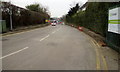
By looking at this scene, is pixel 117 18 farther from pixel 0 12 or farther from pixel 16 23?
pixel 16 23

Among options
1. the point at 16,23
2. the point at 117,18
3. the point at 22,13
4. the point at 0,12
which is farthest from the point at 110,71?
the point at 22,13

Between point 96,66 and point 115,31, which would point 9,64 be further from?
point 115,31

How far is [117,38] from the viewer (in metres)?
8.05

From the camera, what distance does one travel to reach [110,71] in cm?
497

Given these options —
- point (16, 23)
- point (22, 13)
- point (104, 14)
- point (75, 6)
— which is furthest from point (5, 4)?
point (75, 6)

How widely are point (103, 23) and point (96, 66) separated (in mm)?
7095

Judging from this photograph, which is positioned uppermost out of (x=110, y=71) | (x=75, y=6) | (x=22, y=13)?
(x=75, y=6)

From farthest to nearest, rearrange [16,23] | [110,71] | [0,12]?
[16,23] < [0,12] < [110,71]

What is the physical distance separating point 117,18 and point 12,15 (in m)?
18.7

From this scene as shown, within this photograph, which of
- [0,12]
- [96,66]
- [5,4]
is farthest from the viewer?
[5,4]

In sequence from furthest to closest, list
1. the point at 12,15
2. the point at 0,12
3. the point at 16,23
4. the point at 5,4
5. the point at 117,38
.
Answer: the point at 16,23 < the point at 12,15 < the point at 5,4 < the point at 0,12 < the point at 117,38

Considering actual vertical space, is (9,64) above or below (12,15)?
below

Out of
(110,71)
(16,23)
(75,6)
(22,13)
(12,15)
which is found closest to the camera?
(110,71)

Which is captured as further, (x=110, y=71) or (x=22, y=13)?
(x=22, y=13)
